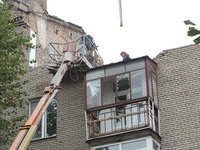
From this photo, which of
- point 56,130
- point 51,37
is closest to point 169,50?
point 56,130

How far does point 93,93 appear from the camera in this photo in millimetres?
14312

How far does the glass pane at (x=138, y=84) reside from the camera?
44.4ft

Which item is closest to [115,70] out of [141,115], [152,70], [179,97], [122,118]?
[152,70]

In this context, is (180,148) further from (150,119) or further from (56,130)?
(56,130)

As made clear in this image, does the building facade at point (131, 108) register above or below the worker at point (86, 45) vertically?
below

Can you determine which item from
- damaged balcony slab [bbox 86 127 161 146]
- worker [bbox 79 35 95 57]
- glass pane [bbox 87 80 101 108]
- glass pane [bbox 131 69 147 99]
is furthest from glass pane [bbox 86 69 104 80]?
damaged balcony slab [bbox 86 127 161 146]

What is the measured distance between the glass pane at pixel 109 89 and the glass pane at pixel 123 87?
35cm

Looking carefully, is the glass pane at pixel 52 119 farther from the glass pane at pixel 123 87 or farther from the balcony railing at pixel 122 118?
the glass pane at pixel 123 87

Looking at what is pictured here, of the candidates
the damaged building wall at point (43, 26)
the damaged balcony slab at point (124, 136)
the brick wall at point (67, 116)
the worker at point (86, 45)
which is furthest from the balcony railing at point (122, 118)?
the damaged building wall at point (43, 26)

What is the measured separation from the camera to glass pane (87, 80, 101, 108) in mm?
14117

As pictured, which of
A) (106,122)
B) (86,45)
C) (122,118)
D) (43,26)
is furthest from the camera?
(43,26)

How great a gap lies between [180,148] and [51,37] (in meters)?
11.7

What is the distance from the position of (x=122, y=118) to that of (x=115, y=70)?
1771mm

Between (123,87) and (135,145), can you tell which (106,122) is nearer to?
(123,87)
